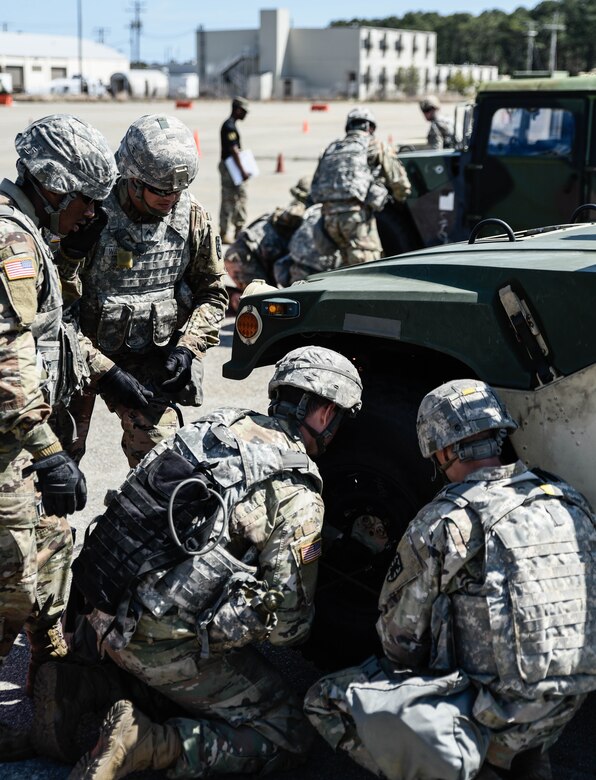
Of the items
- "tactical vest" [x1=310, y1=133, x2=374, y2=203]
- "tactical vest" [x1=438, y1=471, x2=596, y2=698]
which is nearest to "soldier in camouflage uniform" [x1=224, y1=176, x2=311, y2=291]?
"tactical vest" [x1=310, y1=133, x2=374, y2=203]

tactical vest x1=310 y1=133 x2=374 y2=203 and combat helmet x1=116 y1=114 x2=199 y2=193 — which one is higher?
combat helmet x1=116 y1=114 x2=199 y2=193

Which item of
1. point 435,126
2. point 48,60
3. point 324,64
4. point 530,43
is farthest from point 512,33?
point 435,126

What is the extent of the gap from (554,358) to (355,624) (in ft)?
3.68

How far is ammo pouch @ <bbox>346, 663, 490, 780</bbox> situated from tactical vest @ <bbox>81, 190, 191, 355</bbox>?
80.0 inches

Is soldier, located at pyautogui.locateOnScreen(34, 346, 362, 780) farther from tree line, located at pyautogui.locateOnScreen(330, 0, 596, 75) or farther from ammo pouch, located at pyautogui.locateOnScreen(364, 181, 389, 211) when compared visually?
tree line, located at pyautogui.locateOnScreen(330, 0, 596, 75)

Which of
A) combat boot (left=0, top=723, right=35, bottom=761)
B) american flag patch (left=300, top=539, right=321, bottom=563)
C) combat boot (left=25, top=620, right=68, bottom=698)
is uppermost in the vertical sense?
american flag patch (left=300, top=539, right=321, bottom=563)

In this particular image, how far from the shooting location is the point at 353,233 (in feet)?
25.7

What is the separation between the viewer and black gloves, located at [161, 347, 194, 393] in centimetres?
418

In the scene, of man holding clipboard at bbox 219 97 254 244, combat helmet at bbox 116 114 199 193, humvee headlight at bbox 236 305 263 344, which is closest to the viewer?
humvee headlight at bbox 236 305 263 344

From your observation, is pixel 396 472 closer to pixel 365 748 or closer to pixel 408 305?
pixel 408 305

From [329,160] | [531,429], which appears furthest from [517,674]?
[329,160]

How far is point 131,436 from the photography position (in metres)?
4.36

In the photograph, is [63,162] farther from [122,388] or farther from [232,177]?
[232,177]

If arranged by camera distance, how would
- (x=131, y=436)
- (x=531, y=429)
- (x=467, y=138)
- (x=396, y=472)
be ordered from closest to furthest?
(x=531, y=429) → (x=396, y=472) → (x=131, y=436) → (x=467, y=138)
